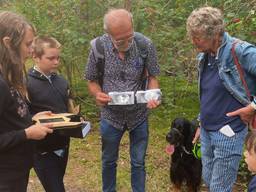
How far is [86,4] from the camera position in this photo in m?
6.86

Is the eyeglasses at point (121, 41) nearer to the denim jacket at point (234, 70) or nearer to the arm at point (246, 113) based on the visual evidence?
the denim jacket at point (234, 70)

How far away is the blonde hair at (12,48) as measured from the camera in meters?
2.72

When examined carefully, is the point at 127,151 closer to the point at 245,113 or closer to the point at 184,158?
the point at 184,158

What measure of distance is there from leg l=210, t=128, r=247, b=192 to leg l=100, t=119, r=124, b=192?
39.4 inches

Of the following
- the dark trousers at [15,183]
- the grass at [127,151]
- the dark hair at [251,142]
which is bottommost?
the grass at [127,151]

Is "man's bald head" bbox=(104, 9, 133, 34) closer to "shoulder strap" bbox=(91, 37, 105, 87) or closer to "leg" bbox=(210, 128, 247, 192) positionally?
"shoulder strap" bbox=(91, 37, 105, 87)

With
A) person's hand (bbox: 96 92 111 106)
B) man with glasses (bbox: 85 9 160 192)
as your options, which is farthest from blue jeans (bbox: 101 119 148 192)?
person's hand (bbox: 96 92 111 106)

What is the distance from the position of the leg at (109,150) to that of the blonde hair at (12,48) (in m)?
1.44

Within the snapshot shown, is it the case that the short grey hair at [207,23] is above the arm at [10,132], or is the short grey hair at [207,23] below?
above

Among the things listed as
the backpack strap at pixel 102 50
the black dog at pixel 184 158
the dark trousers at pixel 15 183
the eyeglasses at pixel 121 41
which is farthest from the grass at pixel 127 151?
the dark trousers at pixel 15 183

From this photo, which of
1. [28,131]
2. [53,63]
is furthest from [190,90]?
[28,131]

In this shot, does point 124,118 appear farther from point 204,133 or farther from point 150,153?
point 150,153

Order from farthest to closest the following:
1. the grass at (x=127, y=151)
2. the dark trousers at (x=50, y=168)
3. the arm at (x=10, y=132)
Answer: the grass at (x=127, y=151)
the dark trousers at (x=50, y=168)
the arm at (x=10, y=132)

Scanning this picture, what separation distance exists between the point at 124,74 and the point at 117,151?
2.55ft
